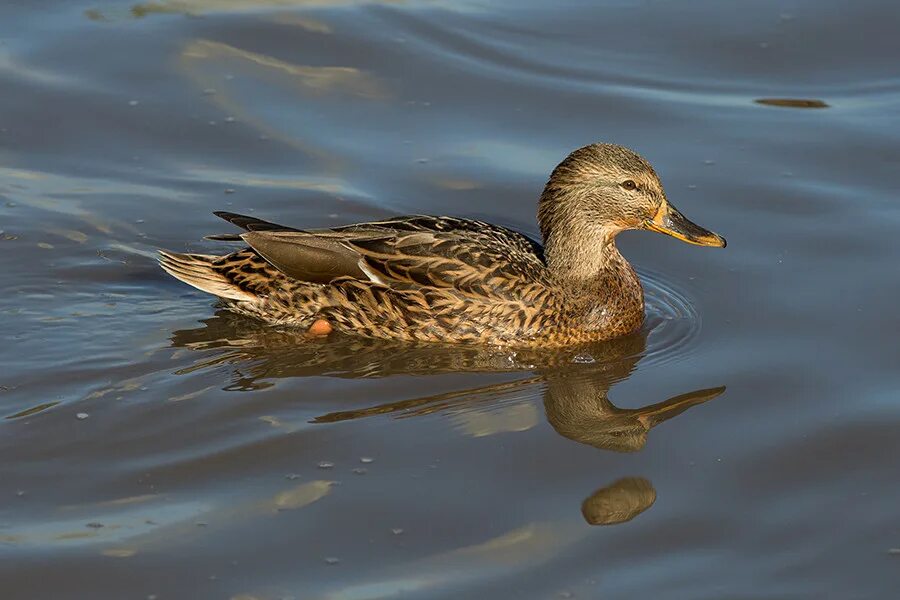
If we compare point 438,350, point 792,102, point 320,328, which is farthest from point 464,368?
point 792,102

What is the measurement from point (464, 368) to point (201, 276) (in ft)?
5.61

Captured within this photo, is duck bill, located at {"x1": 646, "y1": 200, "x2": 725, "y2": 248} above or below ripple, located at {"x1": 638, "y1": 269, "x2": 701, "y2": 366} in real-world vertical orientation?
above

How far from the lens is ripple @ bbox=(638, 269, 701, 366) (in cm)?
872

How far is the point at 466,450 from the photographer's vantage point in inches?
294

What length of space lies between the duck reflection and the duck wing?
377 mm

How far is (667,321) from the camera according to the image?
9.14 metres

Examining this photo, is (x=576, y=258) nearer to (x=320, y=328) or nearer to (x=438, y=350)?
(x=438, y=350)

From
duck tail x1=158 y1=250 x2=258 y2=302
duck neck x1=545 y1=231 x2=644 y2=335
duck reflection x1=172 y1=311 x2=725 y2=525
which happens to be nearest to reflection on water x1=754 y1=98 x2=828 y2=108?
duck neck x1=545 y1=231 x2=644 y2=335

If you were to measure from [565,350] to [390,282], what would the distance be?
106 centimetres

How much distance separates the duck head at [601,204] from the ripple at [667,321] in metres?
0.40

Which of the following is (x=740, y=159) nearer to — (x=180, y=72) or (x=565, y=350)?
(x=565, y=350)

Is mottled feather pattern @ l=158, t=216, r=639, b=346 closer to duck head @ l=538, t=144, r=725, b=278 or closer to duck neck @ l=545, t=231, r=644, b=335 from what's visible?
duck neck @ l=545, t=231, r=644, b=335

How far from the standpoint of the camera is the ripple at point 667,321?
872 centimetres

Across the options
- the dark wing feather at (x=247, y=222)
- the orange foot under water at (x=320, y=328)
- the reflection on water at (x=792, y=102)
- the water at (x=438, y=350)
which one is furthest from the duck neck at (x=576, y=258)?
the reflection on water at (x=792, y=102)
